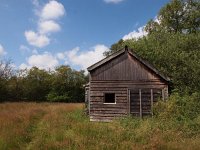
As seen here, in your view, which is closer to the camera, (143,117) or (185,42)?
(143,117)

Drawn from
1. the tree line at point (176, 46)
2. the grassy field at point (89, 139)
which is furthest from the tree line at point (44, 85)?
the grassy field at point (89, 139)

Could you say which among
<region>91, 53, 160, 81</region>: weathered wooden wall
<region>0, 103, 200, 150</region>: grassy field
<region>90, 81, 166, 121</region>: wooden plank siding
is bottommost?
<region>0, 103, 200, 150</region>: grassy field

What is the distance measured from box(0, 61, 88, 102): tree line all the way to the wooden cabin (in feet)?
103

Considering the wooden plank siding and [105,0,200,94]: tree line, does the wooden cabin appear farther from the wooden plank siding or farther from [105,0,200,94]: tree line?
[105,0,200,94]: tree line

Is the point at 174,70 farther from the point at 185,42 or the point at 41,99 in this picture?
the point at 41,99

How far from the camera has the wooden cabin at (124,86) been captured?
21.5 m

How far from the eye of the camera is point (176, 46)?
95.0 feet

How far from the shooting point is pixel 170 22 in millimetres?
45406

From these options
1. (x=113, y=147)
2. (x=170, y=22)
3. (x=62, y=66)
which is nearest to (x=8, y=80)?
(x=62, y=66)

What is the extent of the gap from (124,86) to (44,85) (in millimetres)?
44188

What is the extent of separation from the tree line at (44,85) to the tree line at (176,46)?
77.6ft

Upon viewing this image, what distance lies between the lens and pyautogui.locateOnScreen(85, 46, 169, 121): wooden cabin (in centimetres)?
2153

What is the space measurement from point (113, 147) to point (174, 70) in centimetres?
1438

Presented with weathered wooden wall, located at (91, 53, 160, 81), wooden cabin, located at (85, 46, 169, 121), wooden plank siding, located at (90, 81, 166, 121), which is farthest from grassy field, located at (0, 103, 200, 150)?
weathered wooden wall, located at (91, 53, 160, 81)
